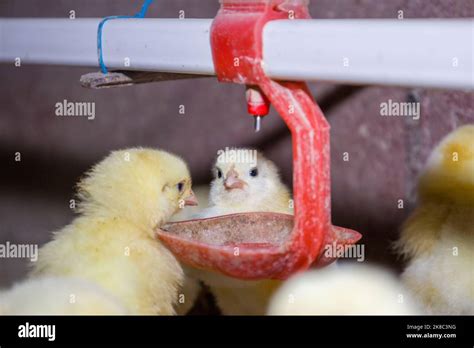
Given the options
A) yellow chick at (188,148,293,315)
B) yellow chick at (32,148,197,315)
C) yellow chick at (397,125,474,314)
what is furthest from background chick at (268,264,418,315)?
yellow chick at (188,148,293,315)

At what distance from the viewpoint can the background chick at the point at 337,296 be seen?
3.53ft

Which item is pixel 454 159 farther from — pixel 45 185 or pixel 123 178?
pixel 45 185

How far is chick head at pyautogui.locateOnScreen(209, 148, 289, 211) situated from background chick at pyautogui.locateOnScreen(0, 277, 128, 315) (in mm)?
639

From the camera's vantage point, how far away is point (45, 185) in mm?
1955

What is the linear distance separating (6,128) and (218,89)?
61 centimetres

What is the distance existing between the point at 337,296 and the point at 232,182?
1.59 feet

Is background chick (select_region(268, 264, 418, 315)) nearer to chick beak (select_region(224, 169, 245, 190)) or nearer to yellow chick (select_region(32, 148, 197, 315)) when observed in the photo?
yellow chick (select_region(32, 148, 197, 315))

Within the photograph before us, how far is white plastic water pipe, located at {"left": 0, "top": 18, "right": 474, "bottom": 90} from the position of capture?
0.66 metres

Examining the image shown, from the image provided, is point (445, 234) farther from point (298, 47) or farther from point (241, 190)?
point (298, 47)

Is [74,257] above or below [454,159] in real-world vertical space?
below

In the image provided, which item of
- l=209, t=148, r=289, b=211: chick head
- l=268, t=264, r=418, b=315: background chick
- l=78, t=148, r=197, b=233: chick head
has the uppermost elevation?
l=78, t=148, r=197, b=233: chick head

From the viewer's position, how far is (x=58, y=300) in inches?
34.4

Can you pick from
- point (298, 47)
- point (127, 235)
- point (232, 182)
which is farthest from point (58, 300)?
point (232, 182)
